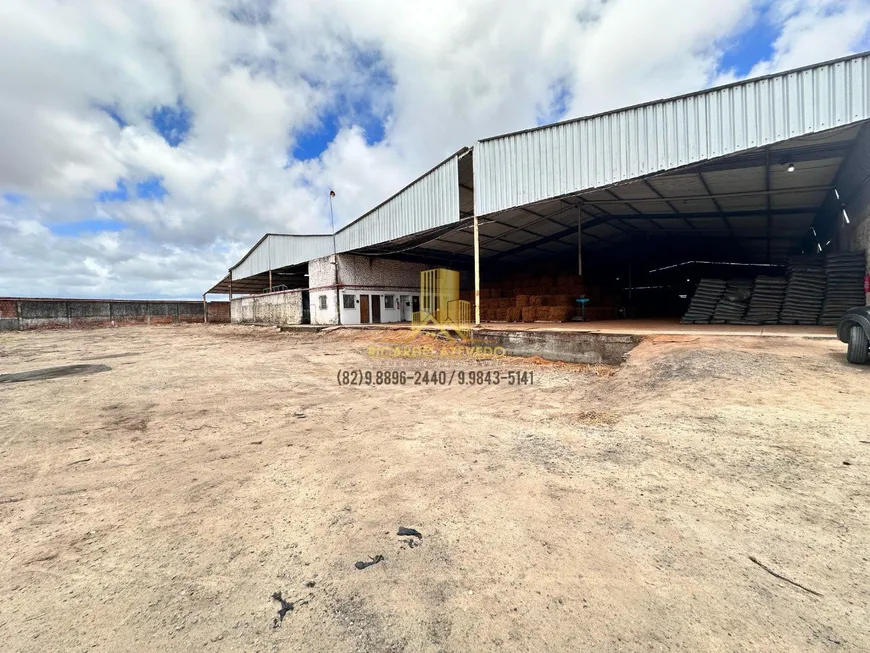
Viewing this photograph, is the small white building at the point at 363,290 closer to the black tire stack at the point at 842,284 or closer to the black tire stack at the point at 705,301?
the black tire stack at the point at 705,301

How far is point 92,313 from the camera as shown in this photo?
30.0m

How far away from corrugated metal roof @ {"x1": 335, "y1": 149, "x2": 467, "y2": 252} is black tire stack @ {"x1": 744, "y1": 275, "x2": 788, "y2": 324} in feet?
33.0

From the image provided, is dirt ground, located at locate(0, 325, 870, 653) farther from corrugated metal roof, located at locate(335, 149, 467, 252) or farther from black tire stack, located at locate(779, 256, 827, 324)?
corrugated metal roof, located at locate(335, 149, 467, 252)

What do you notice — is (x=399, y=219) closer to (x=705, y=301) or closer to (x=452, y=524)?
(x=705, y=301)

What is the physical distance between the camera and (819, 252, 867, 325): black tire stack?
976cm

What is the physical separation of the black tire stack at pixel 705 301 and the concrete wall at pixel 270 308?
2090 centimetres

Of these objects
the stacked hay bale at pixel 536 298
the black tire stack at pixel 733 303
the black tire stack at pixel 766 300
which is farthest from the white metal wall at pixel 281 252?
the black tire stack at pixel 766 300

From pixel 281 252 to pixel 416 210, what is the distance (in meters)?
14.7

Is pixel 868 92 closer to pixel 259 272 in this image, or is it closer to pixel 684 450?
pixel 684 450

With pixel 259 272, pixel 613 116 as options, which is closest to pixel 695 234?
pixel 613 116

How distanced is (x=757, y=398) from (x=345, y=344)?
1300cm

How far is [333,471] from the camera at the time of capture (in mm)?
3529

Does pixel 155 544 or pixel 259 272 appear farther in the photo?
pixel 259 272

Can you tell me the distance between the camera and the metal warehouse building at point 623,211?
8.16 metres
